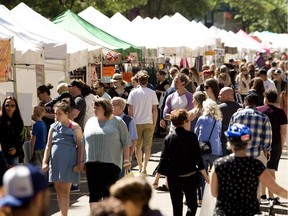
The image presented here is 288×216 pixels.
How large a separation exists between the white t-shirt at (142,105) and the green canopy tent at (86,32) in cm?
474

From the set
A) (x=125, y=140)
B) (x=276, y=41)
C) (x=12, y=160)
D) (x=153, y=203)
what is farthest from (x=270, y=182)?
(x=276, y=41)

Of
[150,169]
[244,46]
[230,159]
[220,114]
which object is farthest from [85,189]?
[244,46]

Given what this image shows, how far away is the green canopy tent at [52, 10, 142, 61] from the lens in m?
20.9

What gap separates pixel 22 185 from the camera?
4.05 metres

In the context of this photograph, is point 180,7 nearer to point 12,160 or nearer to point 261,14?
point 261,14

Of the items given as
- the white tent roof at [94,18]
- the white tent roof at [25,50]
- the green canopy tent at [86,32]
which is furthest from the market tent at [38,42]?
the white tent roof at [94,18]

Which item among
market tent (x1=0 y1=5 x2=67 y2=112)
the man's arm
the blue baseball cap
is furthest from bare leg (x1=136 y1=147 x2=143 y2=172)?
the blue baseball cap

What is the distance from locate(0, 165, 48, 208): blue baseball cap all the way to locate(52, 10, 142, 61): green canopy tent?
16316mm

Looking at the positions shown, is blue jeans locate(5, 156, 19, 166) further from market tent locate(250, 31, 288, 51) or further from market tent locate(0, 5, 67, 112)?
market tent locate(250, 31, 288, 51)

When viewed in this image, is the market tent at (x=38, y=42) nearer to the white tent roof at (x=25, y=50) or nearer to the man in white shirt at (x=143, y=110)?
the white tent roof at (x=25, y=50)

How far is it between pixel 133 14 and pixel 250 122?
180ft

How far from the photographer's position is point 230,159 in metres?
7.68

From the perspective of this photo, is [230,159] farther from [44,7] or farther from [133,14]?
[133,14]

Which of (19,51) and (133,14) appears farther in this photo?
(133,14)
